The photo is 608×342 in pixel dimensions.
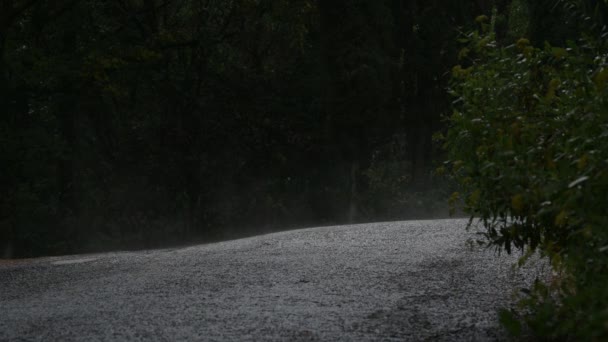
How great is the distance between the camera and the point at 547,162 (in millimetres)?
4363

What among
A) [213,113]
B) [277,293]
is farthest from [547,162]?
[213,113]

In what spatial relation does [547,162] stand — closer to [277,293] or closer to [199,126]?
[277,293]

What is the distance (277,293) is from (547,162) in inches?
114

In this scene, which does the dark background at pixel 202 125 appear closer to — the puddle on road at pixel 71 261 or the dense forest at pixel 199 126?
the dense forest at pixel 199 126

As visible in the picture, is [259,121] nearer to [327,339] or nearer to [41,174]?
[41,174]

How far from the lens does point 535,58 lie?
581 cm

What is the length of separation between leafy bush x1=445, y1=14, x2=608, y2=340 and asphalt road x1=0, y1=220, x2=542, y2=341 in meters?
0.79

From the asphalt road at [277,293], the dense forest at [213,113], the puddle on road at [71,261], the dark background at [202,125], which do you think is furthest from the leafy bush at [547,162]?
the dark background at [202,125]

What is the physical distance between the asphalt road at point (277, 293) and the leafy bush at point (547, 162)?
786mm

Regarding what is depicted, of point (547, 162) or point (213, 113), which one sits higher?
point (213, 113)

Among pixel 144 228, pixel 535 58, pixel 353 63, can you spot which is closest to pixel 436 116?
pixel 353 63

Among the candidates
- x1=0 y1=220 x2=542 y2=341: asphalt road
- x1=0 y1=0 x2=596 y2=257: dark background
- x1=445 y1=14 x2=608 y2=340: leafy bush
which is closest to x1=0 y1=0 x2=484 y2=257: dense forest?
x1=0 y1=0 x2=596 y2=257: dark background

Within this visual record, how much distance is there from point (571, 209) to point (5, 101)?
47.2 ft

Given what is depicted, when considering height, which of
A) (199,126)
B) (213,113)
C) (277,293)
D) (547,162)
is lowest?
(277,293)
